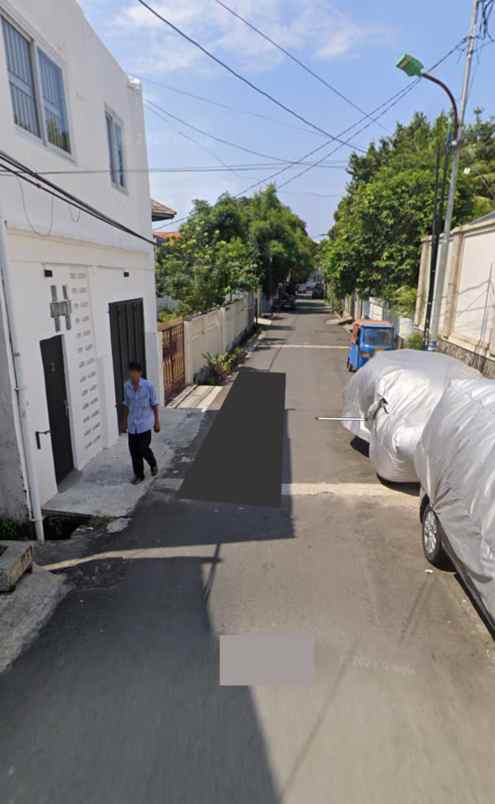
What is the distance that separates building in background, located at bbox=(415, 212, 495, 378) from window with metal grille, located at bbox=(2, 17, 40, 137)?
9.94 metres

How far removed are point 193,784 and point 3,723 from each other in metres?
1.30

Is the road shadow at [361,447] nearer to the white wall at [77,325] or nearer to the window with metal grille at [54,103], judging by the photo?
the white wall at [77,325]

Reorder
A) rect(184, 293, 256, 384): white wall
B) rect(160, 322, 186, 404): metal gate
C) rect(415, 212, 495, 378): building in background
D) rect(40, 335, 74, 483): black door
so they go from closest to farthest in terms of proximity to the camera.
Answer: rect(40, 335, 74, 483): black door < rect(415, 212, 495, 378): building in background < rect(160, 322, 186, 404): metal gate < rect(184, 293, 256, 384): white wall

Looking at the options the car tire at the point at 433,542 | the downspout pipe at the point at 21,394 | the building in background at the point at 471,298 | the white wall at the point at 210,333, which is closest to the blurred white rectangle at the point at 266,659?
the car tire at the point at 433,542

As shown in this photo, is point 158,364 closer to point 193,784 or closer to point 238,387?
point 238,387

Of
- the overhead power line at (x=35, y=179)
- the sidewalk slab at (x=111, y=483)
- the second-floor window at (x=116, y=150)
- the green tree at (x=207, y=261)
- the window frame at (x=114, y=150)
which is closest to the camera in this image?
the overhead power line at (x=35, y=179)

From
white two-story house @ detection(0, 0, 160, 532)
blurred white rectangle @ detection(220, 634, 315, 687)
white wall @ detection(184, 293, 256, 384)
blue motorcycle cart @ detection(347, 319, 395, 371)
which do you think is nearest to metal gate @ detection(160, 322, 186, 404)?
white wall @ detection(184, 293, 256, 384)

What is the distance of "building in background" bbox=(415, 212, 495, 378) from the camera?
463 inches

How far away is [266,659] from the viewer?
11.9 feet

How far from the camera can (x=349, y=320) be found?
35562 millimetres

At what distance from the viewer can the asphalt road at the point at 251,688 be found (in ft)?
8.71

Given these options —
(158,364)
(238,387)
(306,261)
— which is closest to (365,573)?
(158,364)

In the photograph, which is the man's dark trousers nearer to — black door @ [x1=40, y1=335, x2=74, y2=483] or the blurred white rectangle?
black door @ [x1=40, y1=335, x2=74, y2=483]

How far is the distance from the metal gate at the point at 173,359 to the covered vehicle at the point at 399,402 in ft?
18.0
